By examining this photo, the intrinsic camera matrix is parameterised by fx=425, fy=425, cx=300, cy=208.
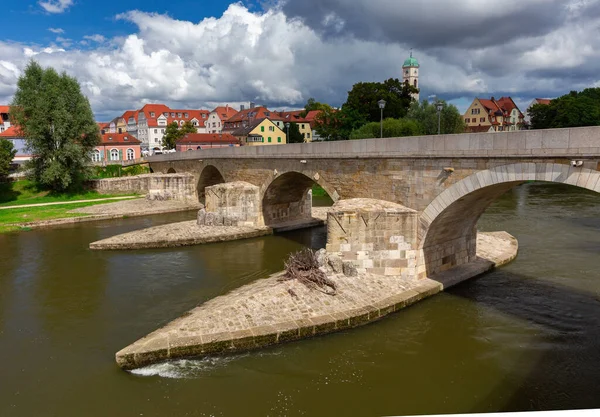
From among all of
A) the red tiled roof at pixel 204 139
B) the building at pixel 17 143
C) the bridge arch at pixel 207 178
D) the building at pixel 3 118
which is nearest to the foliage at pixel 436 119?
the bridge arch at pixel 207 178

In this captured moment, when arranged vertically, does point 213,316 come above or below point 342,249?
below

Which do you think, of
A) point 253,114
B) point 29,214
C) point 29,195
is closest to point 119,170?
point 29,195

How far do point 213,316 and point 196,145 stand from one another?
51.9m

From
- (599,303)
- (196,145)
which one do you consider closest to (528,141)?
(599,303)

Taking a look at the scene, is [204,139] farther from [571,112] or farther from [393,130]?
[571,112]

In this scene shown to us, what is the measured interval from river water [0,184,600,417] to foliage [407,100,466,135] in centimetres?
2872

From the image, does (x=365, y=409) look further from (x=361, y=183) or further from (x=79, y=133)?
(x=79, y=133)

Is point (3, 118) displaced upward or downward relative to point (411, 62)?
downward

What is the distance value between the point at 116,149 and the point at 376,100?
35.8 m

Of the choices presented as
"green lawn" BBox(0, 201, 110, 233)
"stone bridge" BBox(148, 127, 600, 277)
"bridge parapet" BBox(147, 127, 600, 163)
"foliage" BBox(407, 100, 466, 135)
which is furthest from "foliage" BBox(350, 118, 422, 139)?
"green lawn" BBox(0, 201, 110, 233)

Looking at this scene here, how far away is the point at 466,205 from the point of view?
13984 mm

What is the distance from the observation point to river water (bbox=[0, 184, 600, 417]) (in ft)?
29.7

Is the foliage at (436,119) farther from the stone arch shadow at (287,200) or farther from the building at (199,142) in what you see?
the building at (199,142)

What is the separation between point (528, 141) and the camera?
11.0 meters
